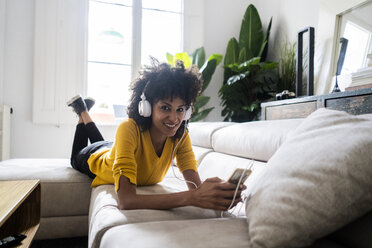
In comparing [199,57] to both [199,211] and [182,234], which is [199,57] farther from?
[182,234]

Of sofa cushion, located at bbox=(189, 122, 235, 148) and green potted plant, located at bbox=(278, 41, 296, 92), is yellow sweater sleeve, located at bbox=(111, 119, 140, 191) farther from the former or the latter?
green potted plant, located at bbox=(278, 41, 296, 92)

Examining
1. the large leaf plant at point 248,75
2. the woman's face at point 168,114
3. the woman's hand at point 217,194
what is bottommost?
the woman's hand at point 217,194

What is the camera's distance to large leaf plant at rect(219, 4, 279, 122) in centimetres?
278

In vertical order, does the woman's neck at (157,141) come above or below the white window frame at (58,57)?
below

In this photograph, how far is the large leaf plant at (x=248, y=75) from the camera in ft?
9.13

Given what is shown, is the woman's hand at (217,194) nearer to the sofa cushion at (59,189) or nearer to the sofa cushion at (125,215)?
the sofa cushion at (125,215)

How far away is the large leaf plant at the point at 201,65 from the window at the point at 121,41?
0.41 meters

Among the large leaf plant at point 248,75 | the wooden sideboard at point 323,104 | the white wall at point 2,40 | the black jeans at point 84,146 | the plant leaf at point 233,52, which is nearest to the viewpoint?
the wooden sideboard at point 323,104

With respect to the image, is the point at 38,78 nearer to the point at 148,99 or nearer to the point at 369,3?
the point at 148,99

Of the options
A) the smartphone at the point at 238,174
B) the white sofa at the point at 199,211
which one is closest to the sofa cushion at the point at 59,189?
the white sofa at the point at 199,211

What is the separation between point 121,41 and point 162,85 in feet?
8.46

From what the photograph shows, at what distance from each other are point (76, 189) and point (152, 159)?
645mm

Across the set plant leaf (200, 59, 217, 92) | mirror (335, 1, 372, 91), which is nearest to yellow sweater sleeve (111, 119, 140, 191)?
mirror (335, 1, 372, 91)

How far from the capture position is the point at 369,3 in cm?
178
